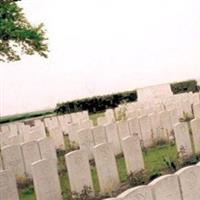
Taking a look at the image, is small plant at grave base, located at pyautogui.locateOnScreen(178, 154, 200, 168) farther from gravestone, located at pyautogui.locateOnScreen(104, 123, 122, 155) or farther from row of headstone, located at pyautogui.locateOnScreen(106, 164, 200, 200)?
row of headstone, located at pyautogui.locateOnScreen(106, 164, 200, 200)

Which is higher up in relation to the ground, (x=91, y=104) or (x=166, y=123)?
(x=91, y=104)

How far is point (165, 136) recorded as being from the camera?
489 inches

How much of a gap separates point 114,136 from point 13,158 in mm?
2627

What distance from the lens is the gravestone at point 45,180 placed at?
7125mm

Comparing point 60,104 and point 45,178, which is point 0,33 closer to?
point 60,104

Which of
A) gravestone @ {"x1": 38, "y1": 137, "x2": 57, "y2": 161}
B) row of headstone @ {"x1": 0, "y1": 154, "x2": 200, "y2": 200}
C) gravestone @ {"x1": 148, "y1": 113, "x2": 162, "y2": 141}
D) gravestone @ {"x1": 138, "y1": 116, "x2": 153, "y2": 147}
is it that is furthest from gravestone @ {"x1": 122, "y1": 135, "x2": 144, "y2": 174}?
gravestone @ {"x1": 148, "y1": 113, "x2": 162, "y2": 141}

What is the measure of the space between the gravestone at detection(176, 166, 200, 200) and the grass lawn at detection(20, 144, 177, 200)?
252 cm

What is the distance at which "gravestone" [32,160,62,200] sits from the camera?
23.4 ft

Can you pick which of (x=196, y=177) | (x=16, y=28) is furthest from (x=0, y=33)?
(x=196, y=177)

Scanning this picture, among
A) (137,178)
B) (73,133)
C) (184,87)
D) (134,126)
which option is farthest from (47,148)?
(184,87)

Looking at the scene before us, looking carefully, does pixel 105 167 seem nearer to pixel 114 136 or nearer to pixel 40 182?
pixel 40 182

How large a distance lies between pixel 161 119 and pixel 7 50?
11.6m

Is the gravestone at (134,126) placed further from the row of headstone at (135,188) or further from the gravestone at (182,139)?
the row of headstone at (135,188)

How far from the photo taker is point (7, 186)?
689 centimetres
